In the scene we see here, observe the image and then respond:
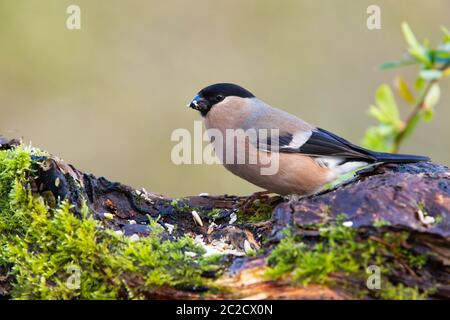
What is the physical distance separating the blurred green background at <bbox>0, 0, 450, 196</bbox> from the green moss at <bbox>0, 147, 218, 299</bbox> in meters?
5.36

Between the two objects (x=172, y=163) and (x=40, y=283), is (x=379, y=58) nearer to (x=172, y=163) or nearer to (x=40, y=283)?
(x=172, y=163)

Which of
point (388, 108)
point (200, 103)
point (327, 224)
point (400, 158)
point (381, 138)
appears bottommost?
point (327, 224)

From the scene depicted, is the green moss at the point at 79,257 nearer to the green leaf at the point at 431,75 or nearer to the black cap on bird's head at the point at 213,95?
the green leaf at the point at 431,75

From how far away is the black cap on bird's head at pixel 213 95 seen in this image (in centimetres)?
591

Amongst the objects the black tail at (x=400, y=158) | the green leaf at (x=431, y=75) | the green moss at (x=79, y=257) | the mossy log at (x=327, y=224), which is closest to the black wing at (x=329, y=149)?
the black tail at (x=400, y=158)

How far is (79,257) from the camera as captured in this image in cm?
324

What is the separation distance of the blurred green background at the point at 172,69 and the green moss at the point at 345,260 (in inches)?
234

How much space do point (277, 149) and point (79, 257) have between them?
2.59 meters

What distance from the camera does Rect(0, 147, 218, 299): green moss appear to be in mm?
3123

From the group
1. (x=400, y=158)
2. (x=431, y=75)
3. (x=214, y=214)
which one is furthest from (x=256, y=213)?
(x=431, y=75)

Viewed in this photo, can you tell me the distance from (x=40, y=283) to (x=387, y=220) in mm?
1869

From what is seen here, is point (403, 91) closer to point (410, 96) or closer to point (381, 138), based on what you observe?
point (410, 96)

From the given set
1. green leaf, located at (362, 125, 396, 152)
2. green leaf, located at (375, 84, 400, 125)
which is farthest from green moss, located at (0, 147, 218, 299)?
green leaf, located at (375, 84, 400, 125)

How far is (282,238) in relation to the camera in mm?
3117
